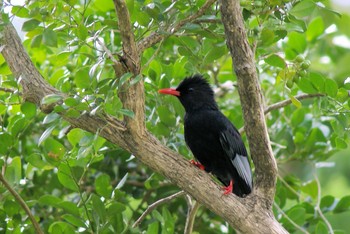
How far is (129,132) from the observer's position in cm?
262

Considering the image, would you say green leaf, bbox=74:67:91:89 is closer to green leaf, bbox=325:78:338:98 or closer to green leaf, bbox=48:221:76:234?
green leaf, bbox=48:221:76:234

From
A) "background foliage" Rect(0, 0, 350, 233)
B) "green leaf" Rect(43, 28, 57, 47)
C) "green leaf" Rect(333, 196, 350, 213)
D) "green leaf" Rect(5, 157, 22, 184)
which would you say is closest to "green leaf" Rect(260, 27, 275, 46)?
"background foliage" Rect(0, 0, 350, 233)

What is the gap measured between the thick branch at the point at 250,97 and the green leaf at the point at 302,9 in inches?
10.6

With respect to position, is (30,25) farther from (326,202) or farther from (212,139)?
(326,202)

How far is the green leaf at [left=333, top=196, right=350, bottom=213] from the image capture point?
12.2ft

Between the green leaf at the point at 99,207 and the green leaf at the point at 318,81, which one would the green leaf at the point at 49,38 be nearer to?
the green leaf at the point at 99,207

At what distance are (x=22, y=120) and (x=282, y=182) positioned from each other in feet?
6.47

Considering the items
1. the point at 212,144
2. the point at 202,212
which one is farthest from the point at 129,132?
the point at 202,212

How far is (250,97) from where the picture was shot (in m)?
2.56

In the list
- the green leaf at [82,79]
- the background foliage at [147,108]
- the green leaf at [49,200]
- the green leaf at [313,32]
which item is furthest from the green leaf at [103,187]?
the green leaf at [313,32]

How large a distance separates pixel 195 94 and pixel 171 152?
1.26 metres

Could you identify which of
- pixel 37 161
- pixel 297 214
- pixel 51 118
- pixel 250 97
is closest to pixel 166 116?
pixel 37 161

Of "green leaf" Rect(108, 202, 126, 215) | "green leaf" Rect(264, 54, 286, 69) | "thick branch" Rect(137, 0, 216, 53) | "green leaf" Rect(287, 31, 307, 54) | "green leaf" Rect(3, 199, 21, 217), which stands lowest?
"green leaf" Rect(3, 199, 21, 217)

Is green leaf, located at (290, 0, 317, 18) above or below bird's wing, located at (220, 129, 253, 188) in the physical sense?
above
